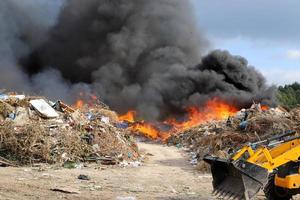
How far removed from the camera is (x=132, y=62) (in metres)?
33.2

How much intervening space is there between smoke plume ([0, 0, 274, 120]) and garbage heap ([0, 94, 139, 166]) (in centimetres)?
1411

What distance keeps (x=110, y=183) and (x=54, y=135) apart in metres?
3.98

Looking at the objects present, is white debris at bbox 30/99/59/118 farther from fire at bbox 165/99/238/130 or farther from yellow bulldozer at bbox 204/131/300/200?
fire at bbox 165/99/238/130

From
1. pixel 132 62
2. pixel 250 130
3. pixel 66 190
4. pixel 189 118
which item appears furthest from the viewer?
pixel 132 62

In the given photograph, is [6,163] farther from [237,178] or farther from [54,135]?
[237,178]

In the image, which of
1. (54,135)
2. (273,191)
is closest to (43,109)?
(54,135)

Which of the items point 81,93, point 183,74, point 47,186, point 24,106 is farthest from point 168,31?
point 47,186

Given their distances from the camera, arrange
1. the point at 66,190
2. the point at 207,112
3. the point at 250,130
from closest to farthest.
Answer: the point at 66,190 → the point at 250,130 → the point at 207,112

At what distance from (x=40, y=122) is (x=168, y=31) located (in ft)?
72.2

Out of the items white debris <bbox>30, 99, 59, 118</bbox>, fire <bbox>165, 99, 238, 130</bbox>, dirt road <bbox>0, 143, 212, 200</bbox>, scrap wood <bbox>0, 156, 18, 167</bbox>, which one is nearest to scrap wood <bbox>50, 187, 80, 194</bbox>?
dirt road <bbox>0, 143, 212, 200</bbox>

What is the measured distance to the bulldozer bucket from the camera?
5.75 m

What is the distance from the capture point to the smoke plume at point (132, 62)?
96.0 ft

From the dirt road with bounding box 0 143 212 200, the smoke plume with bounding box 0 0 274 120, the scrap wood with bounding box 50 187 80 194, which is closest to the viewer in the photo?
the dirt road with bounding box 0 143 212 200

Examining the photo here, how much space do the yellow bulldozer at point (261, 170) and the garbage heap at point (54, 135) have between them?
636cm
